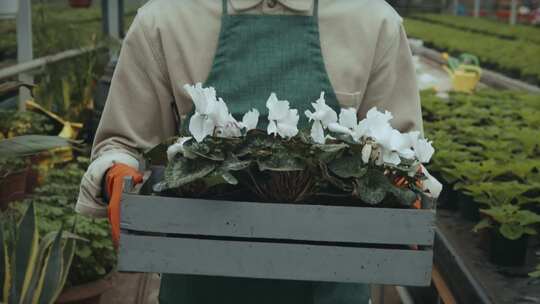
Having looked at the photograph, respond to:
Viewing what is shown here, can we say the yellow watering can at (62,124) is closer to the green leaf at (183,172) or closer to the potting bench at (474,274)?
the potting bench at (474,274)

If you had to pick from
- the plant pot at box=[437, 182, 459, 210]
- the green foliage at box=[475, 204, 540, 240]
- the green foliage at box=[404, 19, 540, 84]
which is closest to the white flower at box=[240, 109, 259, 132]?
the green foliage at box=[475, 204, 540, 240]

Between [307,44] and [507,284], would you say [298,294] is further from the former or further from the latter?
[507,284]

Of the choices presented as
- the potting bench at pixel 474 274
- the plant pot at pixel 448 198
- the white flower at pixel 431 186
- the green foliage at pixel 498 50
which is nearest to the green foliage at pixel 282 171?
the white flower at pixel 431 186

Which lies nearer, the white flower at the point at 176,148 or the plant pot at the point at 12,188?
the white flower at the point at 176,148

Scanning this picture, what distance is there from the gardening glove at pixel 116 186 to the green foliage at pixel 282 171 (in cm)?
13

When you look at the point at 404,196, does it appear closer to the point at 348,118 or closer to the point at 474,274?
the point at 348,118

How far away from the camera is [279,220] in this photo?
175 cm

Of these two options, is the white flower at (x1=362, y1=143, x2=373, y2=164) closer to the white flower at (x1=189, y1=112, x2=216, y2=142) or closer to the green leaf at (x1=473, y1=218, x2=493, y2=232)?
the white flower at (x1=189, y1=112, x2=216, y2=142)

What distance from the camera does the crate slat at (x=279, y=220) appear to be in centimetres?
174

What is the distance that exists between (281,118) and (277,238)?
0.24 metres

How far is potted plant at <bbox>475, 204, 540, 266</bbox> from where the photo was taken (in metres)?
3.98

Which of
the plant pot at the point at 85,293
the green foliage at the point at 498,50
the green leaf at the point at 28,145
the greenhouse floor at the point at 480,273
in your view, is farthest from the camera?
the green foliage at the point at 498,50

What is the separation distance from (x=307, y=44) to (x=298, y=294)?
1.79ft

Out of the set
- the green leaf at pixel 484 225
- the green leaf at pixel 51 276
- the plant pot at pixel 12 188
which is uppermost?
the green leaf at pixel 51 276
